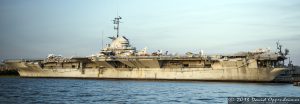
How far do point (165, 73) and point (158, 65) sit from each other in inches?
44.9

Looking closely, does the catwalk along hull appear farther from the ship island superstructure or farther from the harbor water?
the harbor water

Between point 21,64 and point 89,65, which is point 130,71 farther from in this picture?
point 21,64


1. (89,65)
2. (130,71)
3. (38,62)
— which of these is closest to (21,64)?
(38,62)

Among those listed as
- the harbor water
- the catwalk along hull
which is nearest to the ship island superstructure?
the catwalk along hull

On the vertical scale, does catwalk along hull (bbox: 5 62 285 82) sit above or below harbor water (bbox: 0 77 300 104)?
above

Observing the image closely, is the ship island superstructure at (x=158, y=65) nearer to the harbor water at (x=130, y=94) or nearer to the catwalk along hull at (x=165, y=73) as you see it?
the catwalk along hull at (x=165, y=73)

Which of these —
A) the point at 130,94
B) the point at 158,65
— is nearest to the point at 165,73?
the point at 158,65

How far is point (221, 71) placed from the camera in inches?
1640

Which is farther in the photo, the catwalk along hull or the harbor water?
the catwalk along hull

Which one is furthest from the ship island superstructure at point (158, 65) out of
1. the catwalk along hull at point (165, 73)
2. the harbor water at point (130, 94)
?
the harbor water at point (130, 94)

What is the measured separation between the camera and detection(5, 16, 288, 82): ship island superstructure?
40.5m

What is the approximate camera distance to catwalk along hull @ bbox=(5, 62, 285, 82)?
40.8 m

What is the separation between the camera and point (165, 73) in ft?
147

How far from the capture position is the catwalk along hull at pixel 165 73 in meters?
40.8
